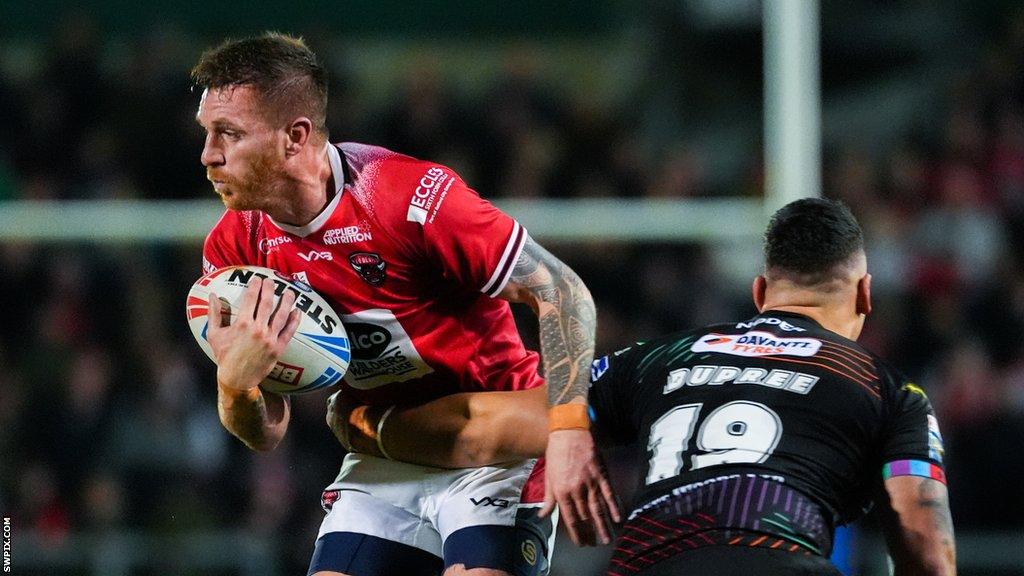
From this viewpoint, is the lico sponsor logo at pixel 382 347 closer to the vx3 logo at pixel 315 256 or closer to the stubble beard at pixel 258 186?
the vx3 logo at pixel 315 256

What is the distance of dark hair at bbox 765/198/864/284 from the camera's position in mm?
3014

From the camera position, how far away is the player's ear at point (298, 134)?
3234 millimetres

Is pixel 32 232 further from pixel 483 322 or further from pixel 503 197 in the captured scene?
pixel 483 322

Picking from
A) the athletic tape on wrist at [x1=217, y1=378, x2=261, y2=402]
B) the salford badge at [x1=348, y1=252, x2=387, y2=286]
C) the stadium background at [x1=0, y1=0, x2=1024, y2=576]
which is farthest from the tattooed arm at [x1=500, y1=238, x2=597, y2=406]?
the stadium background at [x1=0, y1=0, x2=1024, y2=576]

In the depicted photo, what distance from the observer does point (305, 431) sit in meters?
6.72

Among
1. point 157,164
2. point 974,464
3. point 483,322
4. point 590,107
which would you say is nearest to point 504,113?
point 590,107

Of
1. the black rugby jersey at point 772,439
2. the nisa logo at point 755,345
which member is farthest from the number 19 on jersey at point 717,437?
the nisa logo at point 755,345

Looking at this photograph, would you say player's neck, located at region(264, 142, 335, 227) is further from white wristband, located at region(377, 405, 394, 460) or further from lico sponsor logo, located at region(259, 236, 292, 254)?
white wristband, located at region(377, 405, 394, 460)

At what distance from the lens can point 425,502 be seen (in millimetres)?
3389

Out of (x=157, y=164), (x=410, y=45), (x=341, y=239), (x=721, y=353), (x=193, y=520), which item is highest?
(x=410, y=45)

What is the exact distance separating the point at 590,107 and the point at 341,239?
17.5 ft

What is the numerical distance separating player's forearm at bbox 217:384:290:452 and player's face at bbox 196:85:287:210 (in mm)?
435

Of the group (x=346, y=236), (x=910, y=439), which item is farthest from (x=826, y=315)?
(x=346, y=236)

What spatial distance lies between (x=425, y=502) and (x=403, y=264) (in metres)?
0.59
